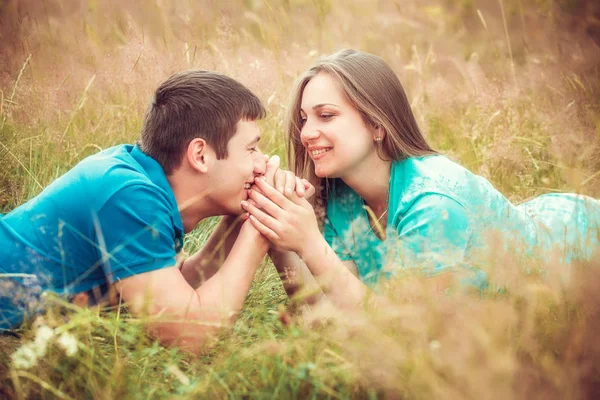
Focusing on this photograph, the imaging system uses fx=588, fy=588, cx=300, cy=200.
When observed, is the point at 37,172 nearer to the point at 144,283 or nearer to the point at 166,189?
the point at 166,189

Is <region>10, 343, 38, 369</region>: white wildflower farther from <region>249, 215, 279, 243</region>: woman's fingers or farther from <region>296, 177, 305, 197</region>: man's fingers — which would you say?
<region>296, 177, 305, 197</region>: man's fingers

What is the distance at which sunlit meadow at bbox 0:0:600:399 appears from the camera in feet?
4.78

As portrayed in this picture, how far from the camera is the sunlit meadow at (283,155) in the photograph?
4.78 ft

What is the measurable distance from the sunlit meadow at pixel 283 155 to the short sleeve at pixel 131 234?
17 centimetres

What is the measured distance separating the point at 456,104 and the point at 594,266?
258 cm

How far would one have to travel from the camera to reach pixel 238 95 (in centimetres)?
247

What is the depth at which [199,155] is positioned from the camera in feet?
7.67

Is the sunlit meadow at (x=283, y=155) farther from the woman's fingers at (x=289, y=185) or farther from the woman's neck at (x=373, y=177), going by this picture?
the woman's neck at (x=373, y=177)

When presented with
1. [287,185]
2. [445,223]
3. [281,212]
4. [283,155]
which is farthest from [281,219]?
[283,155]

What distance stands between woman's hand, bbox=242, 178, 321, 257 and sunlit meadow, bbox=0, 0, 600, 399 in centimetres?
28

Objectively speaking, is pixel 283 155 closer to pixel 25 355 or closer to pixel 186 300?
pixel 186 300

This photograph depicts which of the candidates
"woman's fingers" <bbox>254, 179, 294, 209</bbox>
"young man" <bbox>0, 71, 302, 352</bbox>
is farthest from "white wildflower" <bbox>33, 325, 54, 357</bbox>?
"woman's fingers" <bbox>254, 179, 294, 209</bbox>

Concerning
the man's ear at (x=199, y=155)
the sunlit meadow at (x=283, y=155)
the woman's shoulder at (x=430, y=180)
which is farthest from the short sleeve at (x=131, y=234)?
the woman's shoulder at (x=430, y=180)

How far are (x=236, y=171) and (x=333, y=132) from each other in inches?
21.9
